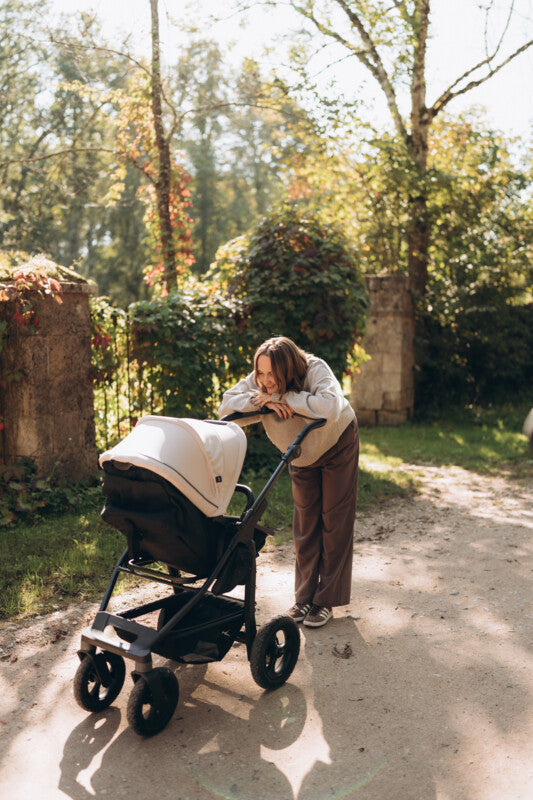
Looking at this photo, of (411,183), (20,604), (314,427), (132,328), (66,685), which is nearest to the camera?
(66,685)

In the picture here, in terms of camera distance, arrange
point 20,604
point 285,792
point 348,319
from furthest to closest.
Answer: point 348,319, point 20,604, point 285,792

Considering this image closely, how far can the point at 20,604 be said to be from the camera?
4.43 meters

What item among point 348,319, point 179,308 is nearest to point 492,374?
point 348,319

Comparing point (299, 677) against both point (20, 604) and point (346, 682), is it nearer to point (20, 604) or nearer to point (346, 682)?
point (346, 682)

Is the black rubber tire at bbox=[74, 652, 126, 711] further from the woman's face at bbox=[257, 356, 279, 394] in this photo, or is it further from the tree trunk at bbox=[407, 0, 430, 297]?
the tree trunk at bbox=[407, 0, 430, 297]

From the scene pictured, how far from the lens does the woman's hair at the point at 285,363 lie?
3885 millimetres

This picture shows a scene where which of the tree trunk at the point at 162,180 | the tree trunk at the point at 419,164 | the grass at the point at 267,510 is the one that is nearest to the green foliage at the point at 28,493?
the grass at the point at 267,510

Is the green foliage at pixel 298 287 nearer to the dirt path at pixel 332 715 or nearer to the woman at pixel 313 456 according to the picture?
the dirt path at pixel 332 715

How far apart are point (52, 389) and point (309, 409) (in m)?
3.19

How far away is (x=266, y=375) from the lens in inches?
155

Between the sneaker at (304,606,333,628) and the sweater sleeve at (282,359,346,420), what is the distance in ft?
3.85

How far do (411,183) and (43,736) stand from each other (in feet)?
36.1

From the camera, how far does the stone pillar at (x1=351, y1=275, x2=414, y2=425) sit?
11.6 metres

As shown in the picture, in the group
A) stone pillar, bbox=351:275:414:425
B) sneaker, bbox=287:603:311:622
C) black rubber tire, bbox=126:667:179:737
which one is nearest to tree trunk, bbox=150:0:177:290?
stone pillar, bbox=351:275:414:425
